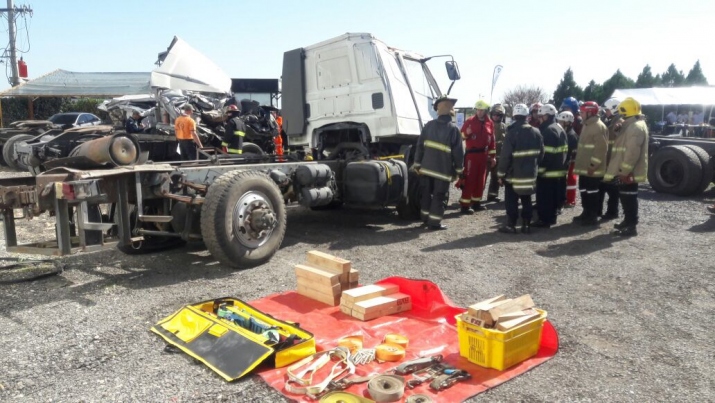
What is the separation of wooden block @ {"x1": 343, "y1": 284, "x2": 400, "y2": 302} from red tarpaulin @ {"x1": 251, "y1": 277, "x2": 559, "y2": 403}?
0.12m

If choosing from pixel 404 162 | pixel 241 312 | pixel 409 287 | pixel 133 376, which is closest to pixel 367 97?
pixel 404 162

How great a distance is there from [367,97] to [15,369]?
5520 mm

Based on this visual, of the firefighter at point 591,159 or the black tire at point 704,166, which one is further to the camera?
the black tire at point 704,166

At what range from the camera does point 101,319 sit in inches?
159

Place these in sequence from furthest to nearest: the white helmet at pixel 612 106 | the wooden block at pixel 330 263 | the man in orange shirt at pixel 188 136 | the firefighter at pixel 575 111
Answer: the firefighter at pixel 575 111
the white helmet at pixel 612 106
the man in orange shirt at pixel 188 136
the wooden block at pixel 330 263

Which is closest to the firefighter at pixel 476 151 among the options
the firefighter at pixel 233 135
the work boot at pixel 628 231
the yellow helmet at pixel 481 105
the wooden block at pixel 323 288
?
the yellow helmet at pixel 481 105

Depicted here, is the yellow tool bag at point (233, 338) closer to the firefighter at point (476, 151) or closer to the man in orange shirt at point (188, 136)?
the man in orange shirt at point (188, 136)

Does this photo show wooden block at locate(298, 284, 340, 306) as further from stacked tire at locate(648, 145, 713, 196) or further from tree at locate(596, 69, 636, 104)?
tree at locate(596, 69, 636, 104)

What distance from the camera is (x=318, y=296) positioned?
14.6 feet

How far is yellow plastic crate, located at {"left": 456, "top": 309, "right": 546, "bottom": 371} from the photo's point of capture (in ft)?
10.3

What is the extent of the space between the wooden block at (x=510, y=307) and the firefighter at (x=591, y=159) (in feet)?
16.1

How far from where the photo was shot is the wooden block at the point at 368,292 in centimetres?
412

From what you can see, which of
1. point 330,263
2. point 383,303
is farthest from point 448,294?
point 330,263

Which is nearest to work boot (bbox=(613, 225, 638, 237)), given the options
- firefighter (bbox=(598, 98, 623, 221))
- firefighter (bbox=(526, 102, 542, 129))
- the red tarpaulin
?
firefighter (bbox=(598, 98, 623, 221))
